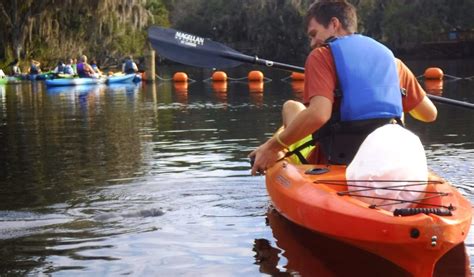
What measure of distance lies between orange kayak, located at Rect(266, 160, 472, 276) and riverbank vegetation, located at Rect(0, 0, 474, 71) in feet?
99.1

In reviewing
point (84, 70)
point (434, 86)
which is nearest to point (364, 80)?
point (434, 86)

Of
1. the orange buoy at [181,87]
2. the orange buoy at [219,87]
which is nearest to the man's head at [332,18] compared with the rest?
the orange buoy at [219,87]

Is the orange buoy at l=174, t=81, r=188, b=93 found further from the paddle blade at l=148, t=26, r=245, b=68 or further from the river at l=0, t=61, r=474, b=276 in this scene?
the paddle blade at l=148, t=26, r=245, b=68

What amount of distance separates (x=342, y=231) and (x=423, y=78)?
23140 millimetres

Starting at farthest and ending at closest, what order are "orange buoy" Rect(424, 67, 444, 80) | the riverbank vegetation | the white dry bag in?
the riverbank vegetation, "orange buoy" Rect(424, 67, 444, 80), the white dry bag

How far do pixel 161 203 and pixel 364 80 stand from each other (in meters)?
2.16

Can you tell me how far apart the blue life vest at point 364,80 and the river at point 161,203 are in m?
0.80

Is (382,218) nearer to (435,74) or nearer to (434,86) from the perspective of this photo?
(434,86)

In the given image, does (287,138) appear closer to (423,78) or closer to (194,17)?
(423,78)

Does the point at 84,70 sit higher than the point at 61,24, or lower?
lower

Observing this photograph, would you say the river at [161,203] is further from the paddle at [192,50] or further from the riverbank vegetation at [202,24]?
the riverbank vegetation at [202,24]

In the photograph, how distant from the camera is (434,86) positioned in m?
21.8

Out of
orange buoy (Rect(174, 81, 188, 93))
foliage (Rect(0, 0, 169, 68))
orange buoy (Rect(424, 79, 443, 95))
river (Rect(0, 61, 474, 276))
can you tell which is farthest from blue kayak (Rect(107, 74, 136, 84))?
river (Rect(0, 61, 474, 276))

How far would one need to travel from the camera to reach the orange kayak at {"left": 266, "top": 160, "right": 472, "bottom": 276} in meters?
3.72
